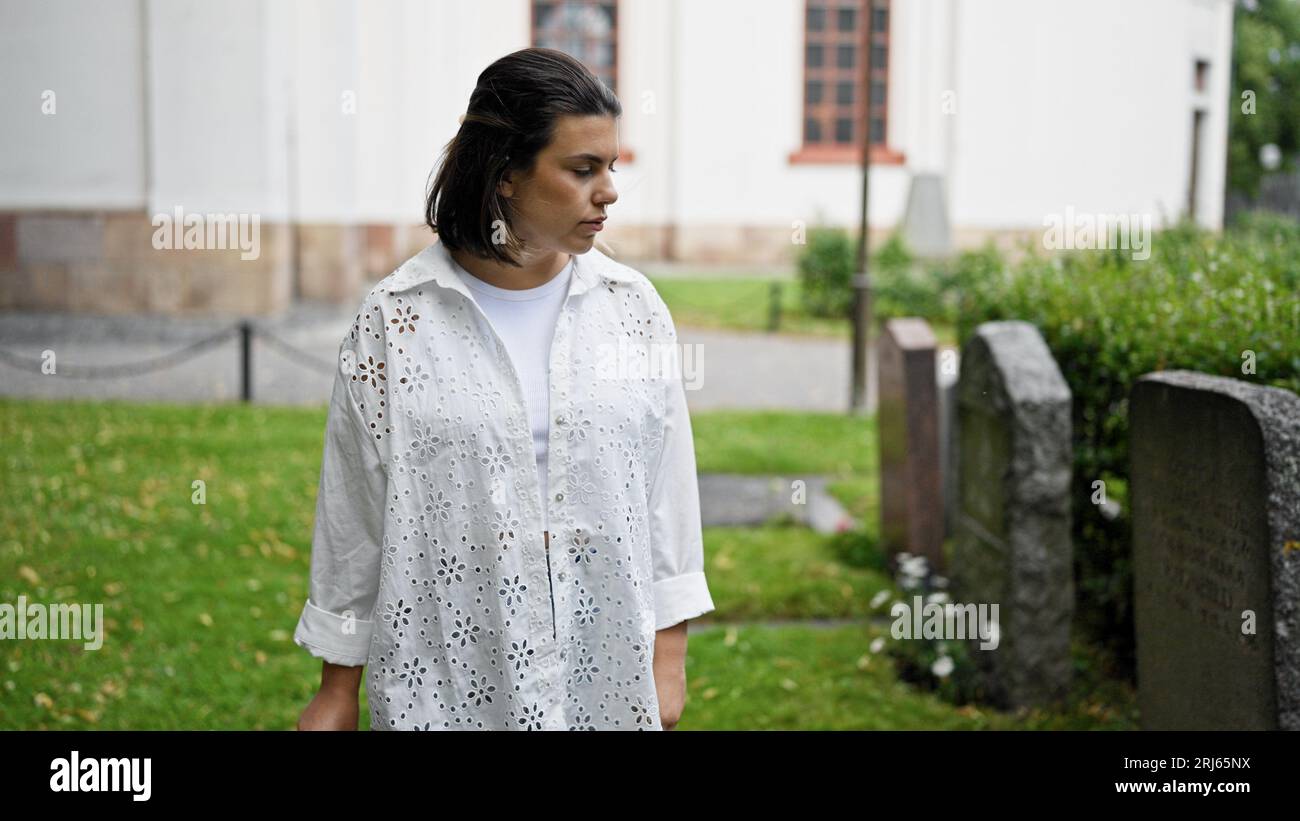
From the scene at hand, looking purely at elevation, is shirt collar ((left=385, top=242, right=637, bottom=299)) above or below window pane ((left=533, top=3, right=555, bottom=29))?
below

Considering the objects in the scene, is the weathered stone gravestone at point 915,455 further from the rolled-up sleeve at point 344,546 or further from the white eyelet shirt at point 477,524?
the rolled-up sleeve at point 344,546

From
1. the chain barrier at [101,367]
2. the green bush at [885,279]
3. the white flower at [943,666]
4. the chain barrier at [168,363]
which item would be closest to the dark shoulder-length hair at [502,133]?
the white flower at [943,666]

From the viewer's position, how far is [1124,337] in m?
5.32

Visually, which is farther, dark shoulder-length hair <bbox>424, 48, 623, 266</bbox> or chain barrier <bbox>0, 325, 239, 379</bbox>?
chain barrier <bbox>0, 325, 239, 379</bbox>

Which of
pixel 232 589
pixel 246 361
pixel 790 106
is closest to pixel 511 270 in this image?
pixel 232 589

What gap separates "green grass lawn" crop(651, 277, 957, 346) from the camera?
1706cm

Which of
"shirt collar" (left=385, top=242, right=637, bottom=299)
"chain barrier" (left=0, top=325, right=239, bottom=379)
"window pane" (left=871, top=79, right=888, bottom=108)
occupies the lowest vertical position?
"chain barrier" (left=0, top=325, right=239, bottom=379)

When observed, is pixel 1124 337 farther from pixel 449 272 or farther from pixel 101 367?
pixel 101 367

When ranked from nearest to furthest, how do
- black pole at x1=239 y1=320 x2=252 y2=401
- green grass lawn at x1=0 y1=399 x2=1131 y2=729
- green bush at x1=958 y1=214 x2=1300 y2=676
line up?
green bush at x1=958 y1=214 x2=1300 y2=676
green grass lawn at x1=0 y1=399 x2=1131 y2=729
black pole at x1=239 y1=320 x2=252 y2=401

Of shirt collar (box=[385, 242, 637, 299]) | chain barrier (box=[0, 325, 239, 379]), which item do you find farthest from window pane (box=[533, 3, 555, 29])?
shirt collar (box=[385, 242, 637, 299])

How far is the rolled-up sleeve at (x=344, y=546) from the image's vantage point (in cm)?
240

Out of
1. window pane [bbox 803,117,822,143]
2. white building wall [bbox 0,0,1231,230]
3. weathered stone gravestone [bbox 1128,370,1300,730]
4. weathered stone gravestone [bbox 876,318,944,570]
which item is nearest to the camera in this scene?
weathered stone gravestone [bbox 1128,370,1300,730]

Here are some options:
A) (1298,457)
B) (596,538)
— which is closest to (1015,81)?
(1298,457)

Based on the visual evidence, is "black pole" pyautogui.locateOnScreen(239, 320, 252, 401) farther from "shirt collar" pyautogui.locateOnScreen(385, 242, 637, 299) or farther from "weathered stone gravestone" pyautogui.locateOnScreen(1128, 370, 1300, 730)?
"shirt collar" pyautogui.locateOnScreen(385, 242, 637, 299)
